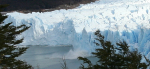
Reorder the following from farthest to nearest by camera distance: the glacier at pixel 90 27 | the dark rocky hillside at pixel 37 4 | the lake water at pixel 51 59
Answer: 1. the dark rocky hillside at pixel 37 4
2. the glacier at pixel 90 27
3. the lake water at pixel 51 59

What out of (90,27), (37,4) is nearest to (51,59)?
(90,27)

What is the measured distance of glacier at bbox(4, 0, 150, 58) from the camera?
10.3 metres

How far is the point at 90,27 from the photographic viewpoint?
12695 millimetres

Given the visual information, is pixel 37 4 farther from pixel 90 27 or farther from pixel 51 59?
pixel 51 59

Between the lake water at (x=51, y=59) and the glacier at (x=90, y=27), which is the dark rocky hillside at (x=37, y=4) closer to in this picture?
the glacier at (x=90, y=27)

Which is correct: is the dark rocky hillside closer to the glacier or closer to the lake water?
the glacier

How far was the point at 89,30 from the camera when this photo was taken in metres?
12.4

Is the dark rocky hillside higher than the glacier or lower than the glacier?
higher

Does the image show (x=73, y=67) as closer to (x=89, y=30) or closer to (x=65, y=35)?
(x=89, y=30)

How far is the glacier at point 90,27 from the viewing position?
33.8ft

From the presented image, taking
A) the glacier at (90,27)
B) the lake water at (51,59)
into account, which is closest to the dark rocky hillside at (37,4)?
the glacier at (90,27)

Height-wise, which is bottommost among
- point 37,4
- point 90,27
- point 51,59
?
point 51,59

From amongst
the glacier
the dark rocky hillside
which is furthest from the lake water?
the dark rocky hillside

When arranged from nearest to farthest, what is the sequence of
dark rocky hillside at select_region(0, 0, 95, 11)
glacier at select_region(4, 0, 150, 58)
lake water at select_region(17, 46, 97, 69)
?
lake water at select_region(17, 46, 97, 69) → glacier at select_region(4, 0, 150, 58) → dark rocky hillside at select_region(0, 0, 95, 11)
